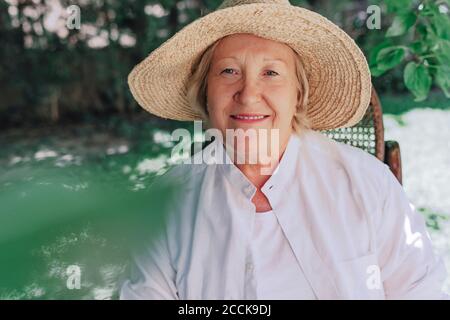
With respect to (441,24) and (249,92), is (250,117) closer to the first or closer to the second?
(249,92)

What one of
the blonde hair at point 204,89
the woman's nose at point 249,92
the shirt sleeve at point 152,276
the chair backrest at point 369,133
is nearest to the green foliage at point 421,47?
the chair backrest at point 369,133

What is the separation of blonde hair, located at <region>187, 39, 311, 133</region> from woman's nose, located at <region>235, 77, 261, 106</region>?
186mm

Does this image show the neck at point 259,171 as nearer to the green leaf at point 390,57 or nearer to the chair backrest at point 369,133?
the chair backrest at point 369,133

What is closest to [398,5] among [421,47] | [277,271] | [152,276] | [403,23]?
[403,23]

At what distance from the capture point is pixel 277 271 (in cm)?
148

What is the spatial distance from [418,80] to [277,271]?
2.98ft

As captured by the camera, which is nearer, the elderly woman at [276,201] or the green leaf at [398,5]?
the elderly woman at [276,201]

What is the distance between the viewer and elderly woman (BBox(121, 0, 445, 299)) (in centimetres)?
148

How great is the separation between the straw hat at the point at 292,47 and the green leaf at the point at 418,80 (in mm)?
289

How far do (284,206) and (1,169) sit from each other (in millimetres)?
3312

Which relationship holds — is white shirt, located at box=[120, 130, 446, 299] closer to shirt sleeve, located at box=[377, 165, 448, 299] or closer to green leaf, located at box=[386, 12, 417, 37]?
shirt sleeve, located at box=[377, 165, 448, 299]

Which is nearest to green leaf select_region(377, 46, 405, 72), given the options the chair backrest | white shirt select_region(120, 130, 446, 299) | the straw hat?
the chair backrest

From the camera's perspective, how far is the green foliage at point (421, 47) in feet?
6.24
